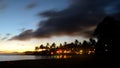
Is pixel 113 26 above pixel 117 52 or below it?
above

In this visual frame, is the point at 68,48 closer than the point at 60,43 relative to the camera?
Yes

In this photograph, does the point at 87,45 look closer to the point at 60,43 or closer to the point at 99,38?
the point at 60,43

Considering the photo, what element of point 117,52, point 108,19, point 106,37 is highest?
point 108,19

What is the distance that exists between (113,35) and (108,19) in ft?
18.8

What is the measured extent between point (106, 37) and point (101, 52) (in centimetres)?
1215

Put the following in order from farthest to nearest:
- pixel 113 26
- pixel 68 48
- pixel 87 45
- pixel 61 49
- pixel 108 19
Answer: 1. pixel 61 49
2. pixel 68 48
3. pixel 87 45
4. pixel 108 19
5. pixel 113 26

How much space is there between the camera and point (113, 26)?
38.8 metres

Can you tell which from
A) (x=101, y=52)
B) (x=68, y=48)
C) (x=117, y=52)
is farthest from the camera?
(x=68, y=48)

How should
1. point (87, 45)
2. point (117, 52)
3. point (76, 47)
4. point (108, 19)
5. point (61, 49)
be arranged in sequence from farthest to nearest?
1. point (61, 49)
2. point (76, 47)
3. point (87, 45)
4. point (108, 19)
5. point (117, 52)

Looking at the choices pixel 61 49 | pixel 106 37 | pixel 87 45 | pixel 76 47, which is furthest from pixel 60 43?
pixel 106 37

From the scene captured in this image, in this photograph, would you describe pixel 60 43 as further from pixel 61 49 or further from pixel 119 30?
pixel 119 30

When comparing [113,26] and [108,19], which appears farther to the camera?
[108,19]

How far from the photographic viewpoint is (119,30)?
3731 cm

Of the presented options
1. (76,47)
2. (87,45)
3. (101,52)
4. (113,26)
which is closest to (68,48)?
(76,47)
